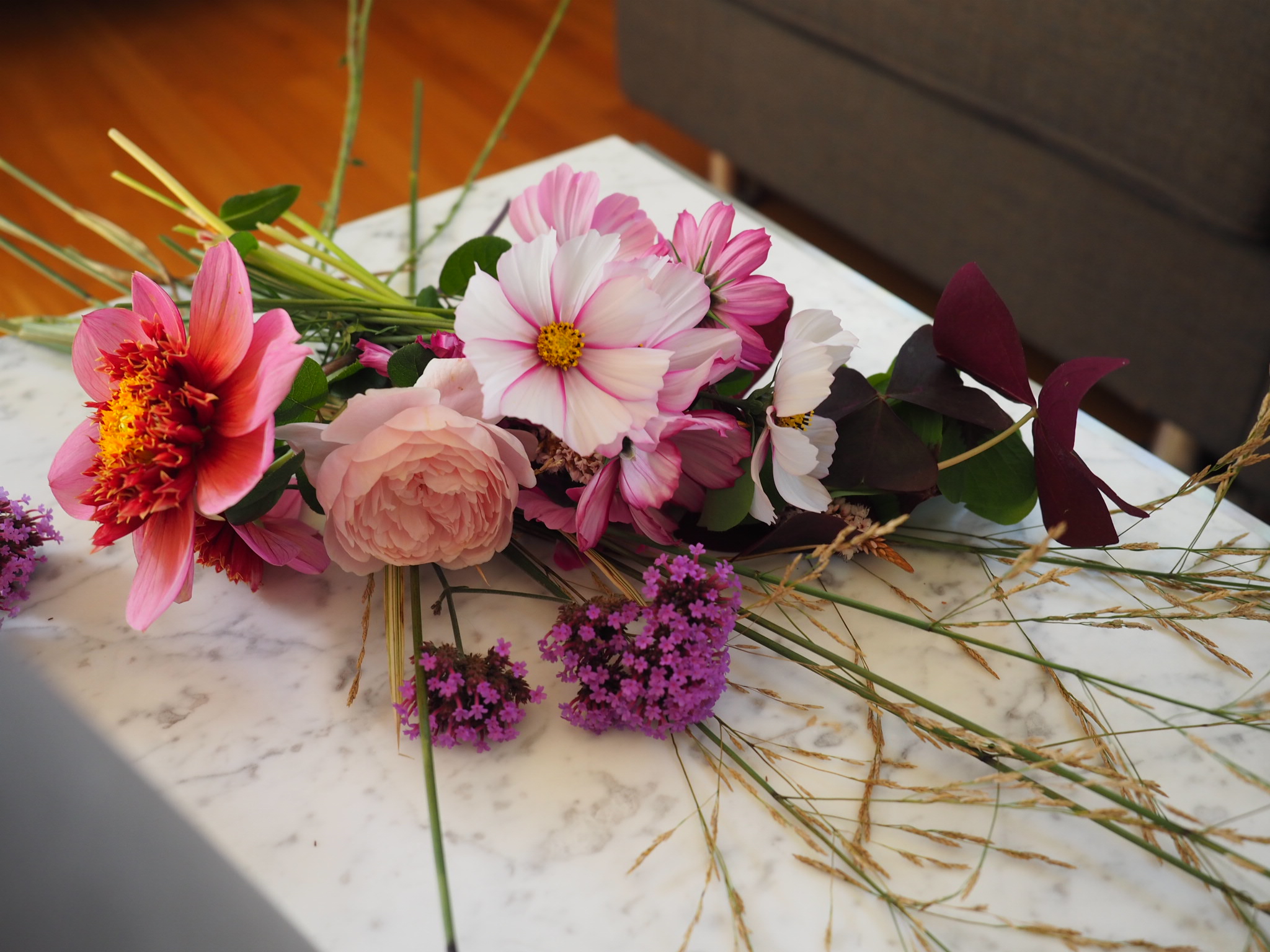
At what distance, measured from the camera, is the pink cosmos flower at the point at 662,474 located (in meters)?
0.49

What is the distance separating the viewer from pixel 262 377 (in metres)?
0.45

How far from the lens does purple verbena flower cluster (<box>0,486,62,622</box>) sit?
596 millimetres

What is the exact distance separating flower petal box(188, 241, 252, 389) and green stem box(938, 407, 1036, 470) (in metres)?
0.37

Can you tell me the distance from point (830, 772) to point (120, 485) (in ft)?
1.20

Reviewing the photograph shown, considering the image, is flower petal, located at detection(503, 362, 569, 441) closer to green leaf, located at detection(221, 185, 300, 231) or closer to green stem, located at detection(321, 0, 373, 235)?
green leaf, located at detection(221, 185, 300, 231)

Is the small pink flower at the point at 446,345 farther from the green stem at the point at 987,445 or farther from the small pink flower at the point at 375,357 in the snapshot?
the green stem at the point at 987,445

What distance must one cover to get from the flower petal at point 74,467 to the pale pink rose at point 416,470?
0.13m

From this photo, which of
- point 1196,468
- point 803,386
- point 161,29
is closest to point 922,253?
point 1196,468

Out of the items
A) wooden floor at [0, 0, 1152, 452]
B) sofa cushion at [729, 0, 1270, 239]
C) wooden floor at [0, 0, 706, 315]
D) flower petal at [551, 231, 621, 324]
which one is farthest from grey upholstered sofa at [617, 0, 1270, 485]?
Result: flower petal at [551, 231, 621, 324]

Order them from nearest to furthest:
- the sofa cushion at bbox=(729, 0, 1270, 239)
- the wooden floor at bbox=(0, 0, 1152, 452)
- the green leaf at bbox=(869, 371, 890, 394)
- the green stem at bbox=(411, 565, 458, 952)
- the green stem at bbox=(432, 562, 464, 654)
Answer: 1. the green stem at bbox=(411, 565, 458, 952)
2. the green stem at bbox=(432, 562, 464, 654)
3. the green leaf at bbox=(869, 371, 890, 394)
4. the sofa cushion at bbox=(729, 0, 1270, 239)
5. the wooden floor at bbox=(0, 0, 1152, 452)

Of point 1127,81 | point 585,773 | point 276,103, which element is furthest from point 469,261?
point 276,103

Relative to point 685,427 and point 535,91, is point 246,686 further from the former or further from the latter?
point 535,91

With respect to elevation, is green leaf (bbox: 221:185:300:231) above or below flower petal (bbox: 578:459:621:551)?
above

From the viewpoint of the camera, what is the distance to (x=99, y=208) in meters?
2.04
